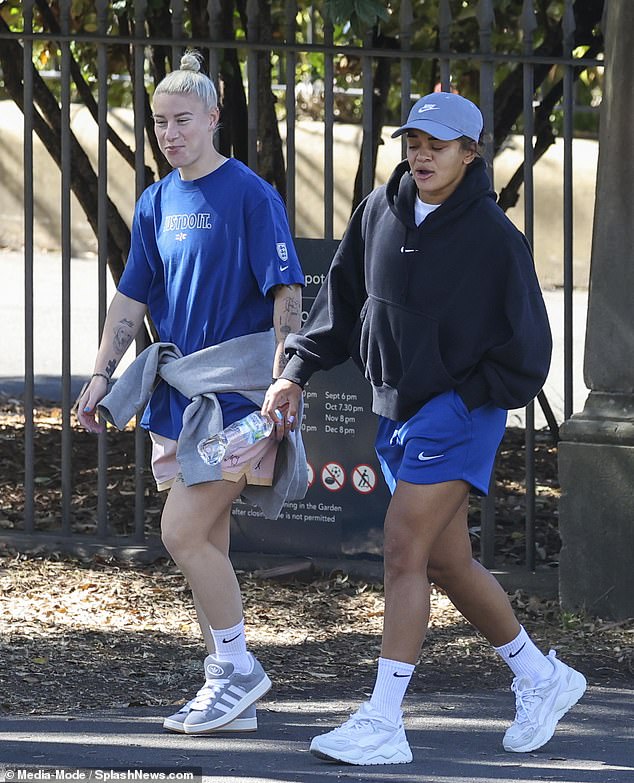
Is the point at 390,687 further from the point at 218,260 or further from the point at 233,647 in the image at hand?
the point at 218,260

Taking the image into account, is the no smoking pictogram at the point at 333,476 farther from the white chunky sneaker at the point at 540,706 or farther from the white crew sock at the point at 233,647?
the white chunky sneaker at the point at 540,706

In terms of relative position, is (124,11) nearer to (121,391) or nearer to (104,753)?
(121,391)

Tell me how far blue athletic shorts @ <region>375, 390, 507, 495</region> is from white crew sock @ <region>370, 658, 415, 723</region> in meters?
0.51

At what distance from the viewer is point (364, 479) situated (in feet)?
19.8

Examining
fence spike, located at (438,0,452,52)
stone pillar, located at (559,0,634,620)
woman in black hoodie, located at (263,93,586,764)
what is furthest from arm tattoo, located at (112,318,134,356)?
fence spike, located at (438,0,452,52)

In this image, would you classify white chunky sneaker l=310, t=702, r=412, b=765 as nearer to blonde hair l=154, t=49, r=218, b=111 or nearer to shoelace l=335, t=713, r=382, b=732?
shoelace l=335, t=713, r=382, b=732

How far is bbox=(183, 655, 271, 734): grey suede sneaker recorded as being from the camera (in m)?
4.23

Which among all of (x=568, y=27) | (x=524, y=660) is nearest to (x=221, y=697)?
(x=524, y=660)

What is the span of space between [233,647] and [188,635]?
124 centimetres

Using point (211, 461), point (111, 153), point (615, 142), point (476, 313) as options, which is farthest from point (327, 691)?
point (111, 153)

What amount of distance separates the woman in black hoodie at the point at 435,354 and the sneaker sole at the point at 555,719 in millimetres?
366

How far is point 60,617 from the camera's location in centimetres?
571

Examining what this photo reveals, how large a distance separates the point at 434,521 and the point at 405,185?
944 millimetres

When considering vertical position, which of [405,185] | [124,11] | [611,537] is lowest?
[611,537]
